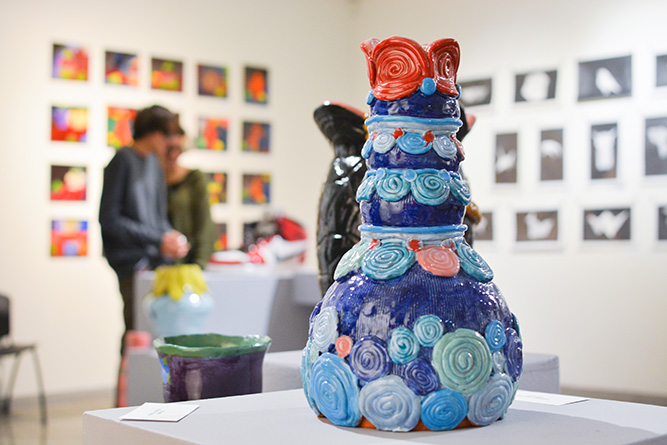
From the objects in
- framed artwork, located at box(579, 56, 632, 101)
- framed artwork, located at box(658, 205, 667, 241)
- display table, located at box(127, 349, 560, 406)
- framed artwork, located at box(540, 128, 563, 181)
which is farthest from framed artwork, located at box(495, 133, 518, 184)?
display table, located at box(127, 349, 560, 406)

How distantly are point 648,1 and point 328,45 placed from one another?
10.1 ft

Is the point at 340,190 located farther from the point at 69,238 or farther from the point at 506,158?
the point at 506,158

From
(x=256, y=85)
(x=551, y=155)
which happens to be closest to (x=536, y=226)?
(x=551, y=155)

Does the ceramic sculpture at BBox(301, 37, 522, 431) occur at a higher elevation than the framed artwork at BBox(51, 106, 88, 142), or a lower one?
lower

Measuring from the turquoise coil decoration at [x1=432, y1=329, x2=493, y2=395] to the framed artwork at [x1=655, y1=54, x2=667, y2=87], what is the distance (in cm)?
496

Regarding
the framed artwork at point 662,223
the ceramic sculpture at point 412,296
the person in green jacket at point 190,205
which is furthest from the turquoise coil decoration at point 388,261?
the framed artwork at point 662,223

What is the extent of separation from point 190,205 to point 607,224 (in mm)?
2988

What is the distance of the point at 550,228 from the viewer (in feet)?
19.7

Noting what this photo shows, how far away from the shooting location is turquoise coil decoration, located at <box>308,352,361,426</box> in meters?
1.12

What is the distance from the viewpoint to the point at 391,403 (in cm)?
109

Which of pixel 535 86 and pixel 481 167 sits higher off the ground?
pixel 535 86

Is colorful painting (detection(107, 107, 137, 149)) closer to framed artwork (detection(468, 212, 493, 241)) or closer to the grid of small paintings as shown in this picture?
the grid of small paintings

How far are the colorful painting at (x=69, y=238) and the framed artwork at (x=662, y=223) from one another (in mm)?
4101

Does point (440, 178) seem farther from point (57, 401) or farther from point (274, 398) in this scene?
point (57, 401)
